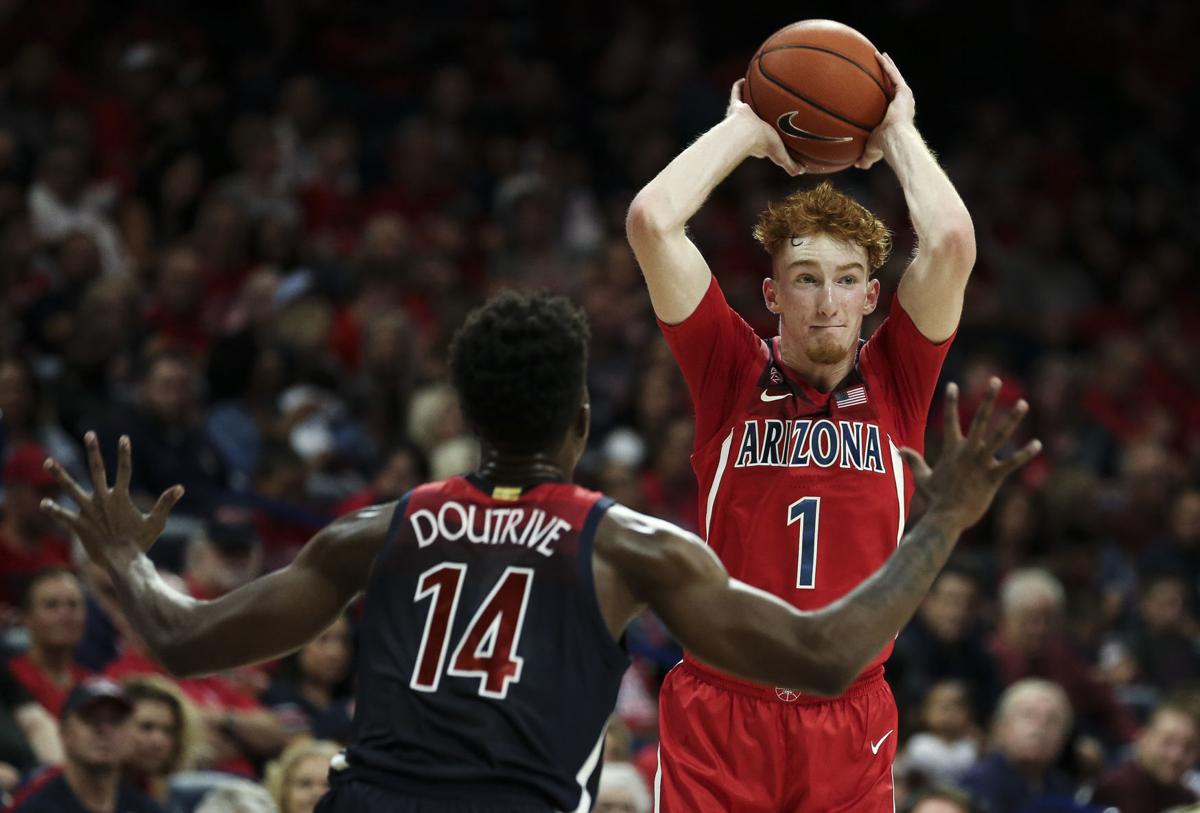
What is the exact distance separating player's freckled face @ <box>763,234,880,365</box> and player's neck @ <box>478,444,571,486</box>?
1.32m

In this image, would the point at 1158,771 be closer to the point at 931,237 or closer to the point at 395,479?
the point at 395,479

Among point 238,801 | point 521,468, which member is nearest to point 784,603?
point 521,468

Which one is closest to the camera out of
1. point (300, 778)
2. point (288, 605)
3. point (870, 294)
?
point (288, 605)

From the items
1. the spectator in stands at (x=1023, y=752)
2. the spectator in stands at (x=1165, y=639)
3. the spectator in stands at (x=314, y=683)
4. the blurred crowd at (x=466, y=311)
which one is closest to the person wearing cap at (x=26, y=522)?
the blurred crowd at (x=466, y=311)

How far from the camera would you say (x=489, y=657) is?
347cm

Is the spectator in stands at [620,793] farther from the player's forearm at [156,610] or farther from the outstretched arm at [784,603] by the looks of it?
the outstretched arm at [784,603]

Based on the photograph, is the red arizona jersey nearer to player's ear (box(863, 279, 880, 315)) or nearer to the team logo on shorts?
player's ear (box(863, 279, 880, 315))

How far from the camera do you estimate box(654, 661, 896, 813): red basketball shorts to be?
15.1 feet

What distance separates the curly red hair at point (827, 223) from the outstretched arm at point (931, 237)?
0.51ft

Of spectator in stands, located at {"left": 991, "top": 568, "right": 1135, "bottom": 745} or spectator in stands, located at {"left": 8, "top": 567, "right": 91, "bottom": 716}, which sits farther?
Answer: spectator in stands, located at {"left": 991, "top": 568, "right": 1135, "bottom": 745}

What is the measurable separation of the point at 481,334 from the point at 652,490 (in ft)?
22.9

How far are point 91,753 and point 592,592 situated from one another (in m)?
3.71

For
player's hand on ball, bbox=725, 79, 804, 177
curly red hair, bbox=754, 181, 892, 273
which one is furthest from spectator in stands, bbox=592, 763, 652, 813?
player's hand on ball, bbox=725, 79, 804, 177

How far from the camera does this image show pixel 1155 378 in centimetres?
1407
